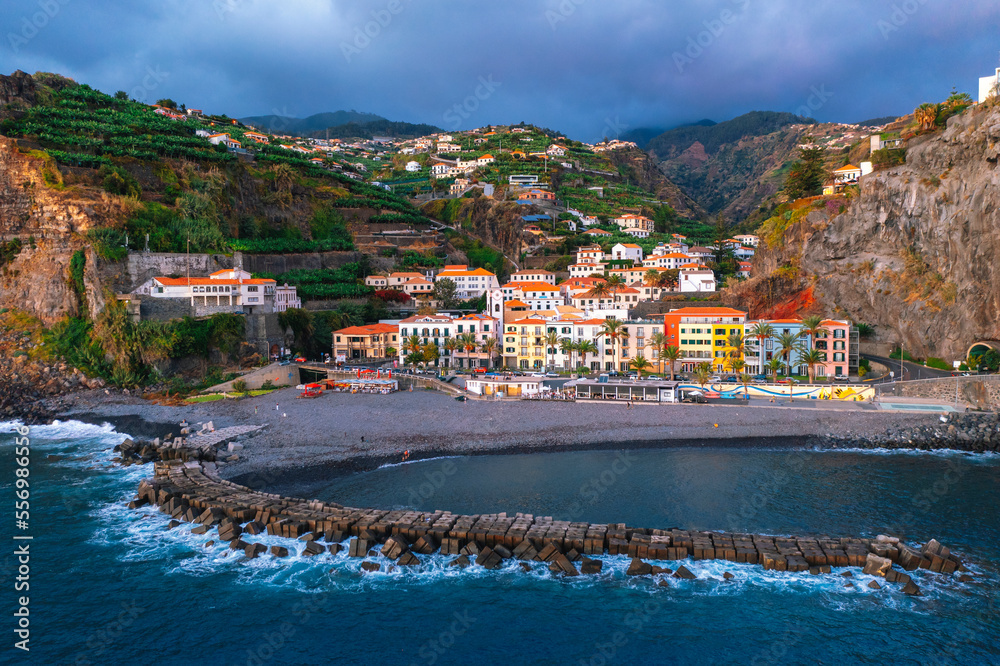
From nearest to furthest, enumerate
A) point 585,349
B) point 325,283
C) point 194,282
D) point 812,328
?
point 812,328
point 585,349
point 194,282
point 325,283

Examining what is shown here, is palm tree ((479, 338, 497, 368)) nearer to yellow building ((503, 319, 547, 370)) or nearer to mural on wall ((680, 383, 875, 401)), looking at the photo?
yellow building ((503, 319, 547, 370))

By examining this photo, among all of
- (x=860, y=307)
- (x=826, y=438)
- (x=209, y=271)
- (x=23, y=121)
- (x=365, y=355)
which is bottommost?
(x=826, y=438)

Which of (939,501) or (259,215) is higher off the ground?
(259,215)

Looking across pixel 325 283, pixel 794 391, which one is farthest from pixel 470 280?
pixel 794 391

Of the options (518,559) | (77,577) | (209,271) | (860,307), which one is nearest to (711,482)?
(518,559)

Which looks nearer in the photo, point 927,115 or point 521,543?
point 521,543

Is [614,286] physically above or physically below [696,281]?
below

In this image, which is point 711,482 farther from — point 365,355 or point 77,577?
point 365,355

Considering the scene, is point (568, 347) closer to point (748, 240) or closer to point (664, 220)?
point (748, 240)

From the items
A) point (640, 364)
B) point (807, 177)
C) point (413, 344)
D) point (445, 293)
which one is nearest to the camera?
point (640, 364)
